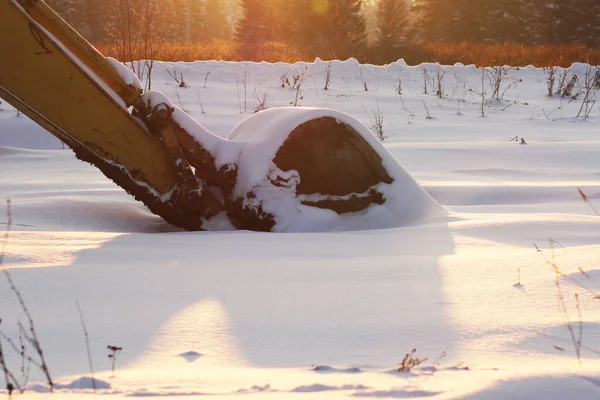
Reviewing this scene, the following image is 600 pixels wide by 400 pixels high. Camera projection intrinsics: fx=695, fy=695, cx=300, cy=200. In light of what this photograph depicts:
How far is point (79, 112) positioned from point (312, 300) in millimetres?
A: 1740

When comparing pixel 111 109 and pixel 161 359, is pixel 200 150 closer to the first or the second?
pixel 111 109

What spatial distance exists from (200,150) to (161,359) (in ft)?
7.49

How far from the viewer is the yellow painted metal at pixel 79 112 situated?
299cm

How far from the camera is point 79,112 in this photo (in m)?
3.19

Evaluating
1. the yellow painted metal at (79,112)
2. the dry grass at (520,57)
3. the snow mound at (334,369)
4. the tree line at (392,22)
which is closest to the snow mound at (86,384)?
the snow mound at (334,369)

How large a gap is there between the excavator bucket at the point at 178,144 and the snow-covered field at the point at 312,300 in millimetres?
332

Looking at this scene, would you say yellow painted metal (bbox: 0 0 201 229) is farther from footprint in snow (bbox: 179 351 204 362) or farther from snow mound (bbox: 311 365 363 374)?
snow mound (bbox: 311 365 363 374)

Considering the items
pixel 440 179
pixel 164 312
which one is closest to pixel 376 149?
pixel 440 179

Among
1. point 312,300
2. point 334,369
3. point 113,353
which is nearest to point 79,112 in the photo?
point 312,300

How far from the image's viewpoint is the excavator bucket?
3.06m

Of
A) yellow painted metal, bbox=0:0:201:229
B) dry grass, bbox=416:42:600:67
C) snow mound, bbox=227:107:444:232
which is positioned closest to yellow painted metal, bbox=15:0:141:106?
yellow painted metal, bbox=0:0:201:229

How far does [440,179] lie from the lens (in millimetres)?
5281

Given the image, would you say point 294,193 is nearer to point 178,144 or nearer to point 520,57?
point 178,144

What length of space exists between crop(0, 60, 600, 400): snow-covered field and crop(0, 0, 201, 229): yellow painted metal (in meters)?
0.32
